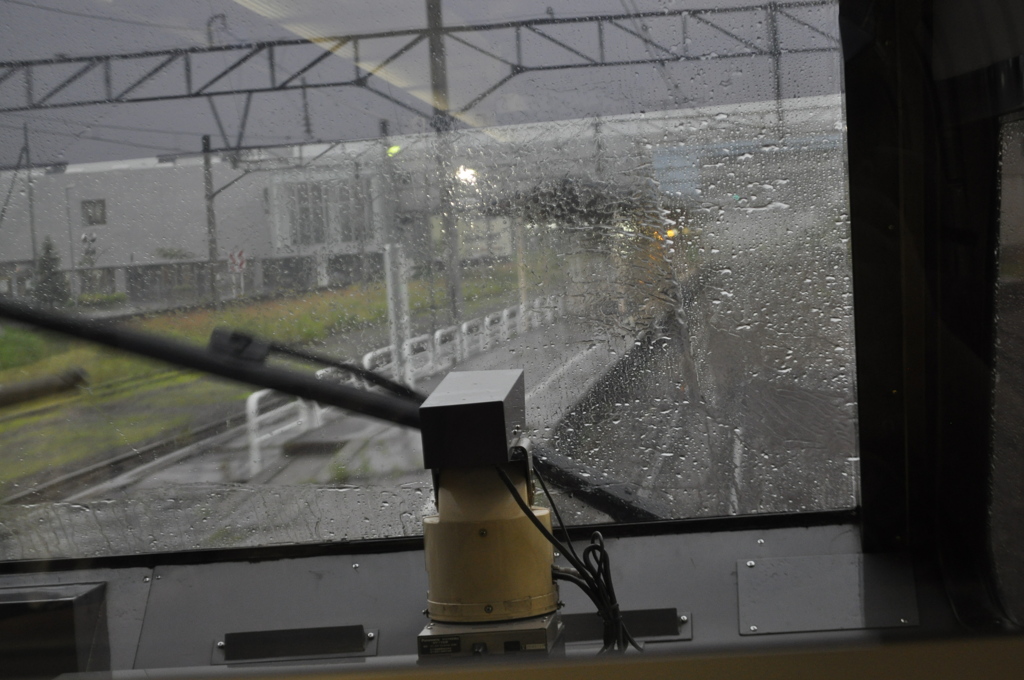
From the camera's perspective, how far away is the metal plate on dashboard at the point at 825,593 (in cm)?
185

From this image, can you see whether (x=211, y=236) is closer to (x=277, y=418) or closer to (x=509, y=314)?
(x=277, y=418)

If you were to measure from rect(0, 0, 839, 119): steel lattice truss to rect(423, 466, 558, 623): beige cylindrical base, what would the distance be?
0.72 meters

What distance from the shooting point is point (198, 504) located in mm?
1983

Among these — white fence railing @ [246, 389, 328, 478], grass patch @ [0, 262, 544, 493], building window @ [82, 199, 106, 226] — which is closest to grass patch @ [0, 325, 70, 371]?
grass patch @ [0, 262, 544, 493]

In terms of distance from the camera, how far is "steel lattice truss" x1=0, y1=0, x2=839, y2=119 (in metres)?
1.74

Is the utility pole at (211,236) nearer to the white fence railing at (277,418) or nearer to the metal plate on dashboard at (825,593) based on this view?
the white fence railing at (277,418)

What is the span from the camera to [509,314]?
184 centimetres

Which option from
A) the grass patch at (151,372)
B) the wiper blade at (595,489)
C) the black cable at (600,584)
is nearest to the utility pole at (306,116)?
the grass patch at (151,372)

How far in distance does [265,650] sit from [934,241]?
61.7 inches

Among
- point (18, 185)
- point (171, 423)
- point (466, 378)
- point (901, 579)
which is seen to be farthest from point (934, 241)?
point (18, 185)

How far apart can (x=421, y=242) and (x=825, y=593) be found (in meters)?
1.07

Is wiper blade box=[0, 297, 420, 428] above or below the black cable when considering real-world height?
above

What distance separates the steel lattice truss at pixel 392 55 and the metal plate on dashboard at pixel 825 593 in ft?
3.13

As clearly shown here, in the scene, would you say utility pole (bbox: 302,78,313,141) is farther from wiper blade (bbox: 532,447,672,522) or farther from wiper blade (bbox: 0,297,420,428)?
wiper blade (bbox: 532,447,672,522)
